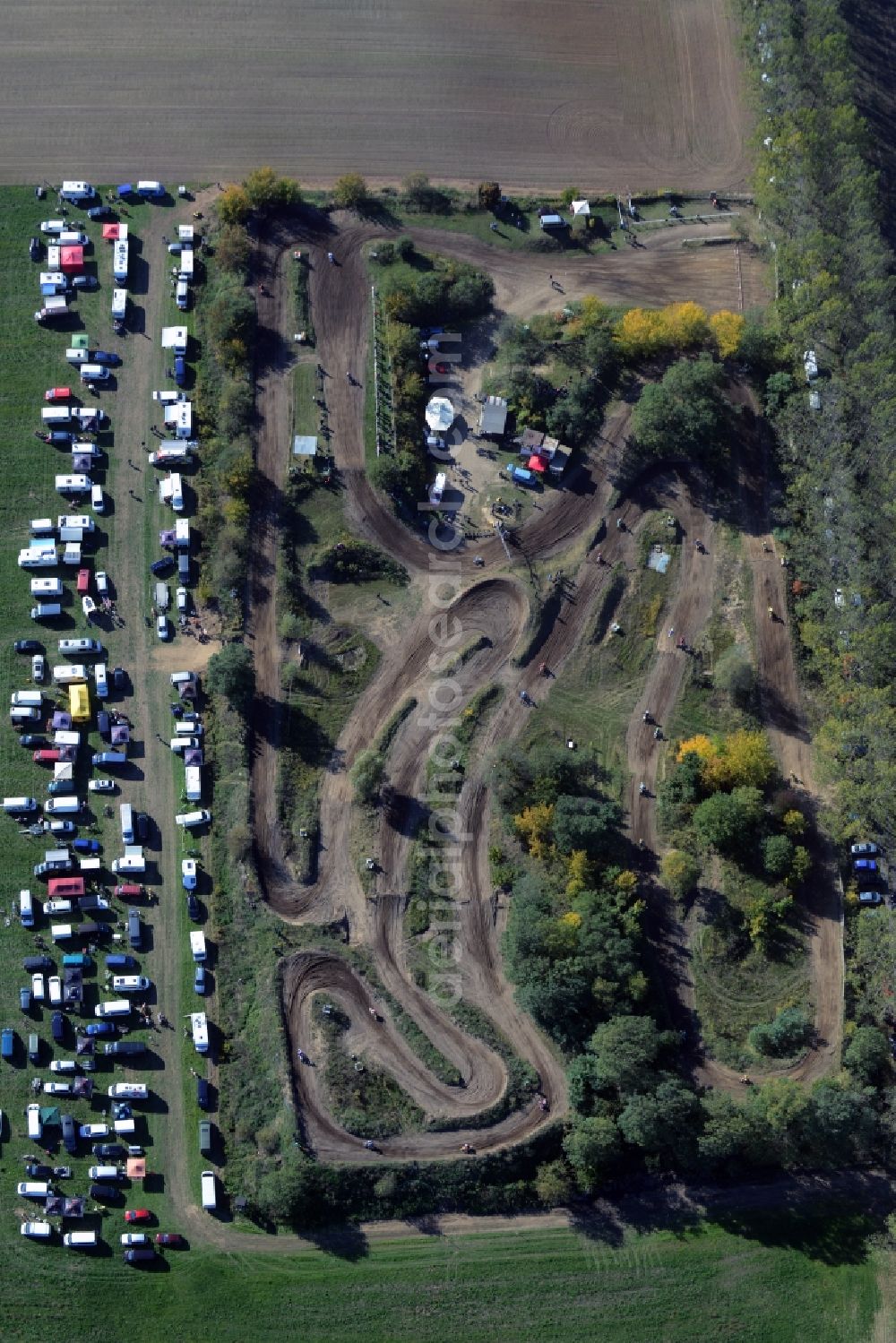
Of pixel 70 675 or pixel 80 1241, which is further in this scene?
pixel 70 675

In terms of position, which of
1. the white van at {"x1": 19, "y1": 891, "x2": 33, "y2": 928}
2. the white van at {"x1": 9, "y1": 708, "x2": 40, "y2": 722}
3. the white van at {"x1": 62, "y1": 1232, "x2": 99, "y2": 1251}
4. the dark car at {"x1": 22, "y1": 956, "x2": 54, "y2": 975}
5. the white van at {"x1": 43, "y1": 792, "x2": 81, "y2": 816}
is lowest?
the white van at {"x1": 62, "y1": 1232, "x2": 99, "y2": 1251}

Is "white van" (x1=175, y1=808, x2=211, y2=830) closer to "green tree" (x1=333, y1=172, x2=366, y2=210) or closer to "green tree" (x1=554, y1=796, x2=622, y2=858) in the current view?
"green tree" (x1=554, y1=796, x2=622, y2=858)

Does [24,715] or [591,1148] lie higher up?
[24,715]

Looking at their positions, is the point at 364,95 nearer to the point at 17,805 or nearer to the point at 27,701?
the point at 27,701

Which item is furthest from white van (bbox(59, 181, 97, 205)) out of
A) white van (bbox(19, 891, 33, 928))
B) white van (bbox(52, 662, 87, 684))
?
white van (bbox(19, 891, 33, 928))

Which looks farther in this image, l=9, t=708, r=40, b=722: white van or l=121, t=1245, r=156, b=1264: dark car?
l=9, t=708, r=40, b=722: white van

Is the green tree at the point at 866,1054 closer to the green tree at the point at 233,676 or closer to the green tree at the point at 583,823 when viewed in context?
the green tree at the point at 583,823

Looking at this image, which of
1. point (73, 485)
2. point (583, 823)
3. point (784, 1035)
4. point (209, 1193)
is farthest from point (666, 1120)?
point (73, 485)
